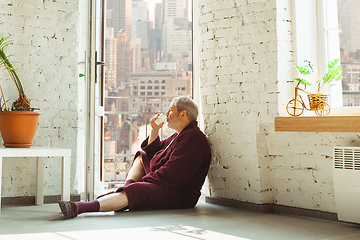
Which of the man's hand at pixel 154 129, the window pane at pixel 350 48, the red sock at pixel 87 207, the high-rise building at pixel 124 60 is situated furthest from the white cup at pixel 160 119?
the high-rise building at pixel 124 60

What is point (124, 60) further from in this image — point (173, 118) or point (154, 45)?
point (173, 118)

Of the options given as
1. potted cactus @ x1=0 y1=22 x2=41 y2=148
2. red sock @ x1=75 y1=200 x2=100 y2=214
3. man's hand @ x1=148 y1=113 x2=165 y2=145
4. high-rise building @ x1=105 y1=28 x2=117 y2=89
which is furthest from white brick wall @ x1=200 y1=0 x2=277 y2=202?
high-rise building @ x1=105 y1=28 x2=117 y2=89

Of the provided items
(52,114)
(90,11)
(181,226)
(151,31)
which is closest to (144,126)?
(151,31)

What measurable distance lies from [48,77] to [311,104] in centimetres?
205

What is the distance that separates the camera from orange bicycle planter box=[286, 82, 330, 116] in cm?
238

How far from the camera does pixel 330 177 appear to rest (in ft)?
7.59

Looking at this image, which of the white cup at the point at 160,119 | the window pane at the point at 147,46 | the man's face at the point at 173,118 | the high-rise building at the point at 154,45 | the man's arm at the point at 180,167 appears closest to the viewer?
the man's arm at the point at 180,167

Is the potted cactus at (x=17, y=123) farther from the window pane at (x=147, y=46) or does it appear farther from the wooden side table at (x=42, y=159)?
the window pane at (x=147, y=46)

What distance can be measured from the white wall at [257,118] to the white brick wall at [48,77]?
1.14 meters

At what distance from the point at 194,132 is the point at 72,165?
1086 millimetres

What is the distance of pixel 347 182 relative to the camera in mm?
2025

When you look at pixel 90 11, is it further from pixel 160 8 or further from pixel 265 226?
pixel 160 8

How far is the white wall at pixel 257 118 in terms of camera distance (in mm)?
2424

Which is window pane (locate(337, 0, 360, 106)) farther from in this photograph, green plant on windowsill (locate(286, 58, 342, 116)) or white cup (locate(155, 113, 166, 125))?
white cup (locate(155, 113, 166, 125))
